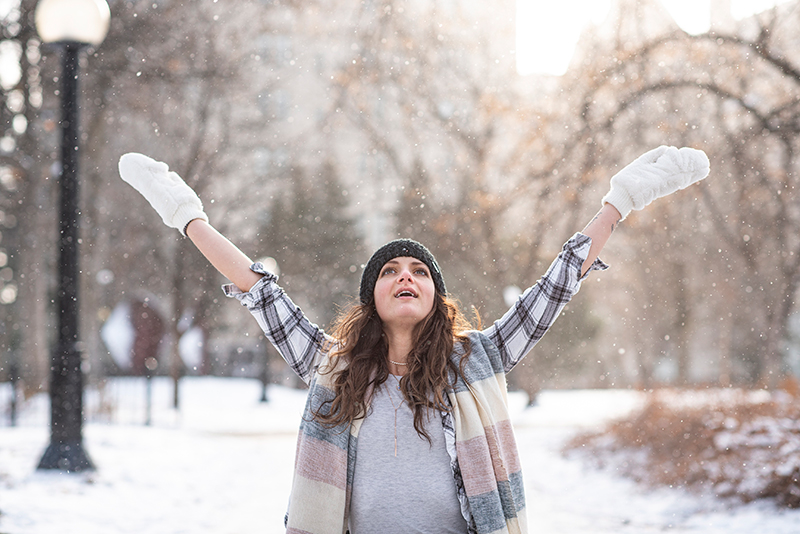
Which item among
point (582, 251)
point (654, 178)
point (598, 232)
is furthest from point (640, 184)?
point (582, 251)

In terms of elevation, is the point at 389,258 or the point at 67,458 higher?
the point at 389,258

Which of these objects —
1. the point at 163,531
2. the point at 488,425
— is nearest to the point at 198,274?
the point at 163,531

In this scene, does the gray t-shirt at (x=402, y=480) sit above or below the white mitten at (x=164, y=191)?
below

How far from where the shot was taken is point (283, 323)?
2.19 metres

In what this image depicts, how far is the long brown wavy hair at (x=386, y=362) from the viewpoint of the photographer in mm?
1999

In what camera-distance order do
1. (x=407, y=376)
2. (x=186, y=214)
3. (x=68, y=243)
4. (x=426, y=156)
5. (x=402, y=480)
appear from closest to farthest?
(x=402, y=480), (x=407, y=376), (x=186, y=214), (x=68, y=243), (x=426, y=156)

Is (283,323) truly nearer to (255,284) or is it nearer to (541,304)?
(255,284)

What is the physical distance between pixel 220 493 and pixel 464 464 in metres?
5.13

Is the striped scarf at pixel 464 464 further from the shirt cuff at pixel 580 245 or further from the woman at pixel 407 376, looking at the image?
the shirt cuff at pixel 580 245

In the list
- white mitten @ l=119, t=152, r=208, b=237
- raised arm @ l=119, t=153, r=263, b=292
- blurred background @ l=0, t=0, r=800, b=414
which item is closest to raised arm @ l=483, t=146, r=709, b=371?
raised arm @ l=119, t=153, r=263, b=292

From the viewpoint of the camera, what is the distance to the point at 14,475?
5637 millimetres

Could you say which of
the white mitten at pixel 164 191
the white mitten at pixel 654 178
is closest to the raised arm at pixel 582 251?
the white mitten at pixel 654 178

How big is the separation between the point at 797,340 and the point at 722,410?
650 inches

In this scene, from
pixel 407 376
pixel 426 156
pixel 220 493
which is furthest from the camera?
pixel 426 156
